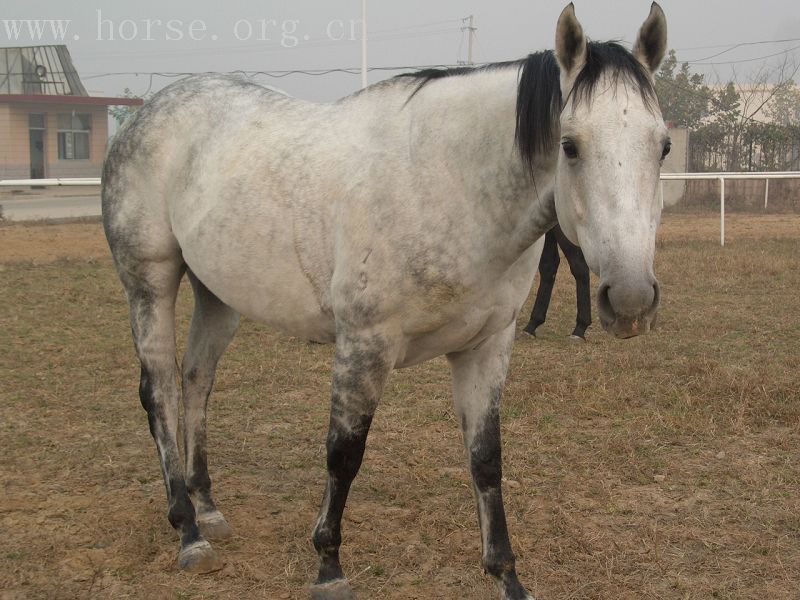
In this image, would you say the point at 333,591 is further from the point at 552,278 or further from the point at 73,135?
the point at 73,135

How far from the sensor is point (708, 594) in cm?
329

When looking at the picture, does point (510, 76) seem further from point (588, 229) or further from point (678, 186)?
point (678, 186)

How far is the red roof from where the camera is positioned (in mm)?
36031

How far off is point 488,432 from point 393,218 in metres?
0.95

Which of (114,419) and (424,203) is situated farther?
(114,419)

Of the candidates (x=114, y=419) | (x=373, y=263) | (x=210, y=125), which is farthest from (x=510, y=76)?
(x=114, y=419)

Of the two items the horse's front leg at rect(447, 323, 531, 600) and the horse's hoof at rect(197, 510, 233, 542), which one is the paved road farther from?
the horse's front leg at rect(447, 323, 531, 600)

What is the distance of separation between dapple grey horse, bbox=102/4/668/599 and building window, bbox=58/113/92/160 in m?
37.9

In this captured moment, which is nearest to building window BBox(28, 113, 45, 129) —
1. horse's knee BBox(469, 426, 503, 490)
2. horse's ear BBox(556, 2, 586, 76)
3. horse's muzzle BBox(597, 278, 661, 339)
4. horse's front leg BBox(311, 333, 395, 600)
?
horse's front leg BBox(311, 333, 395, 600)

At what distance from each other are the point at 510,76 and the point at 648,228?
2.94 feet

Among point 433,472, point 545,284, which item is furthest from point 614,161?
point 545,284

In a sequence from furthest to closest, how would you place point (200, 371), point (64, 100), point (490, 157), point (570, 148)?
point (64, 100) < point (200, 371) < point (490, 157) < point (570, 148)

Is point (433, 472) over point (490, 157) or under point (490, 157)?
under

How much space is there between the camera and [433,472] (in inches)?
183
